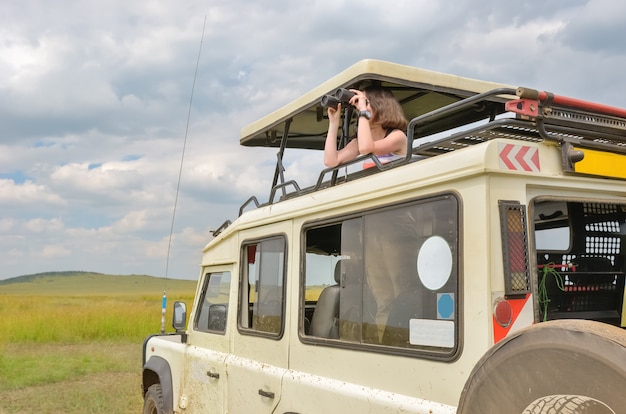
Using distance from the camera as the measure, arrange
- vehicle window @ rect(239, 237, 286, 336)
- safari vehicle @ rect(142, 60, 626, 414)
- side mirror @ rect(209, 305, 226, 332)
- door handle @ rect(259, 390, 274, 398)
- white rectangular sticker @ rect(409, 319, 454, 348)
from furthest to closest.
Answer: side mirror @ rect(209, 305, 226, 332)
vehicle window @ rect(239, 237, 286, 336)
door handle @ rect(259, 390, 274, 398)
white rectangular sticker @ rect(409, 319, 454, 348)
safari vehicle @ rect(142, 60, 626, 414)

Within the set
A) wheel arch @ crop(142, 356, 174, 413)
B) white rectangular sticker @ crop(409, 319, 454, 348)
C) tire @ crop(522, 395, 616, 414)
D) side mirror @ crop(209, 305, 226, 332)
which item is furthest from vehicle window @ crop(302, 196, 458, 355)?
wheel arch @ crop(142, 356, 174, 413)

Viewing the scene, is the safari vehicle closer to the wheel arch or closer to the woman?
the woman

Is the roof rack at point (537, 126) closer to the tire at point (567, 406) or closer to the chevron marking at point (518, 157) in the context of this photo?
the chevron marking at point (518, 157)

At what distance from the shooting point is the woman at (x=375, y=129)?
3.83 meters

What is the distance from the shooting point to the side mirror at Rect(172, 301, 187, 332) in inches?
193

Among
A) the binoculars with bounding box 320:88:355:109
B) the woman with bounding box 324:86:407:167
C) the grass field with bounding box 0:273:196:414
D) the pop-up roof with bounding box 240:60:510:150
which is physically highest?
the pop-up roof with bounding box 240:60:510:150

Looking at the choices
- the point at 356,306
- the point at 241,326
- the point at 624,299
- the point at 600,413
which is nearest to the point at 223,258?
the point at 241,326

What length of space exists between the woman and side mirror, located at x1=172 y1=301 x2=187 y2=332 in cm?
176

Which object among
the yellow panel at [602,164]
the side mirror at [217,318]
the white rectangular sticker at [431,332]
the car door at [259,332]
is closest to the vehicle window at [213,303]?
the side mirror at [217,318]

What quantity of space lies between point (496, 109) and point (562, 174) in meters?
2.20

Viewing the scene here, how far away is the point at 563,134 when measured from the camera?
9.70ft

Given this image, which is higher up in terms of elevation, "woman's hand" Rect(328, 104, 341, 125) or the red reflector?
"woman's hand" Rect(328, 104, 341, 125)

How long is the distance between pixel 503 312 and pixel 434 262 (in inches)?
14.7

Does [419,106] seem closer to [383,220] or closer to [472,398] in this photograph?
[383,220]
